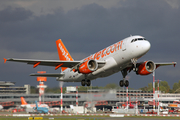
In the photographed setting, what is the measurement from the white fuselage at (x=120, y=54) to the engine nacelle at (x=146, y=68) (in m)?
3.99

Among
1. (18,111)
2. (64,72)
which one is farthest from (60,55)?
(18,111)

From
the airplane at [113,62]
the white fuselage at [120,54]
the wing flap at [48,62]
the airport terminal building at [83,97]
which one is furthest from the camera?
the airport terminal building at [83,97]

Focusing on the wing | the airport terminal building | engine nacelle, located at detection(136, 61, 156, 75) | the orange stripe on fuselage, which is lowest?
the airport terminal building

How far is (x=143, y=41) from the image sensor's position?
38.3 meters

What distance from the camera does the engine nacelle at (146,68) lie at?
44469 mm

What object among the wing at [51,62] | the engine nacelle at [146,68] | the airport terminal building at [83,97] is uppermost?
the wing at [51,62]

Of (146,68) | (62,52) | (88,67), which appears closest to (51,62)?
(88,67)

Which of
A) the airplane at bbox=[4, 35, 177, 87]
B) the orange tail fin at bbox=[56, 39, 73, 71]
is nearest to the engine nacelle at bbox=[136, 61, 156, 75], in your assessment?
the airplane at bbox=[4, 35, 177, 87]

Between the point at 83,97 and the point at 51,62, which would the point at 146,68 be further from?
the point at 83,97

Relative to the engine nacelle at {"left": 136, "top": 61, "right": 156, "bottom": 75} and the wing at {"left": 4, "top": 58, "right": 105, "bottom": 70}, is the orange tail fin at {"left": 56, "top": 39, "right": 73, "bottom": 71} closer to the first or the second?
the wing at {"left": 4, "top": 58, "right": 105, "bottom": 70}

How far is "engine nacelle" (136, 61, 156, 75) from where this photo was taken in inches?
1751

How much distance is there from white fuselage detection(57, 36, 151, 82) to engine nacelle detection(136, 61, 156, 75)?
399cm

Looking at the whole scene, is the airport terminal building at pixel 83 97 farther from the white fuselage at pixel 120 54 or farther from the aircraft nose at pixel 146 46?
the aircraft nose at pixel 146 46

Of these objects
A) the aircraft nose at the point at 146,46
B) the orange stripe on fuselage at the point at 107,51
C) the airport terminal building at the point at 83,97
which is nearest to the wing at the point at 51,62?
the orange stripe on fuselage at the point at 107,51
